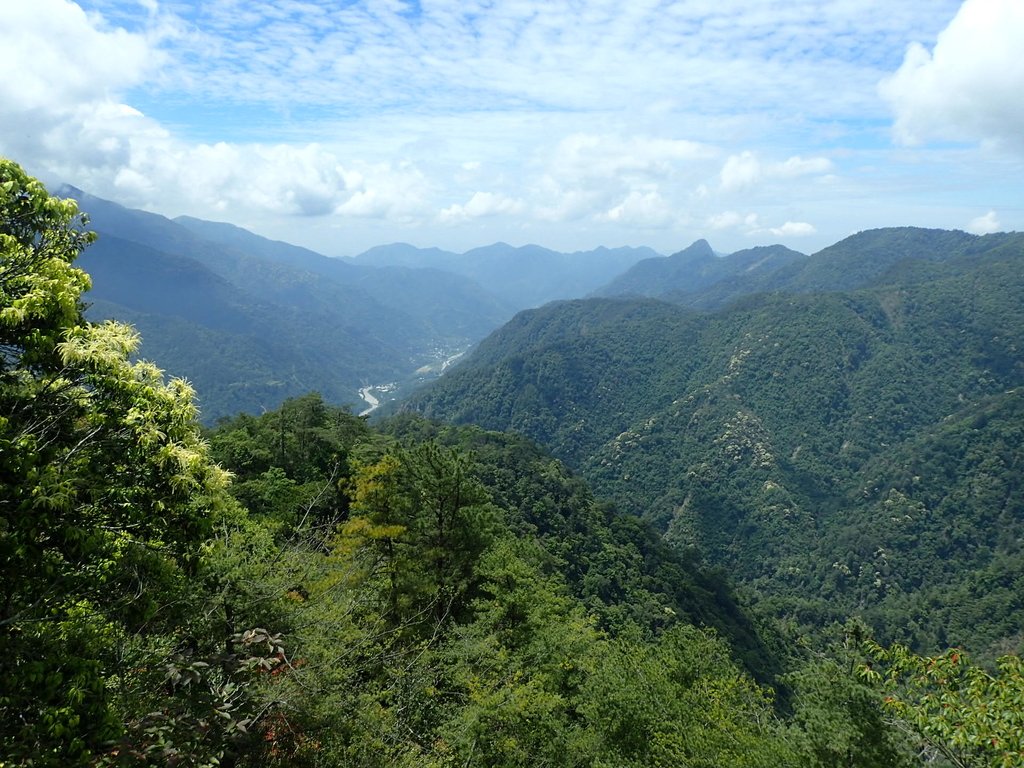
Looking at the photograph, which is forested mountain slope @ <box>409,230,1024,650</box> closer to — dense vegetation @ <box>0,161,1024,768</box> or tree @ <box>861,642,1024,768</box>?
dense vegetation @ <box>0,161,1024,768</box>

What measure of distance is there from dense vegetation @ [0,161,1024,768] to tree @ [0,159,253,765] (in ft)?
0.10

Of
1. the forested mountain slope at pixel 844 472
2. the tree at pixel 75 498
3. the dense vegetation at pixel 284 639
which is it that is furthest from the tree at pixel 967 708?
the forested mountain slope at pixel 844 472

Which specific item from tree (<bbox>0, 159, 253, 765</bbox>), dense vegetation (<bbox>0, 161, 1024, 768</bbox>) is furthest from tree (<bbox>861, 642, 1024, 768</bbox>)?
tree (<bbox>0, 159, 253, 765</bbox>)

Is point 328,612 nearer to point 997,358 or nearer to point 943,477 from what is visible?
point 943,477

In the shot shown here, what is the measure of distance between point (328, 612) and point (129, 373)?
27.8 feet

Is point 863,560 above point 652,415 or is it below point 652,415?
below

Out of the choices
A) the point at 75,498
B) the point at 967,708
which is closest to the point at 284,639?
the point at 75,498

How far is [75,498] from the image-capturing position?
6340 millimetres

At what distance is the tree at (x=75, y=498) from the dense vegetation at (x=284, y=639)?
3 cm

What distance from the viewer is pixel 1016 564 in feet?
330

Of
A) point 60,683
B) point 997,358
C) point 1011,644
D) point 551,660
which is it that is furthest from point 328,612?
point 997,358

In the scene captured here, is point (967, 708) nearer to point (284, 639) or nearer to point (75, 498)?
point (284, 639)

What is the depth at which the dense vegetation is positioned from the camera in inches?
240

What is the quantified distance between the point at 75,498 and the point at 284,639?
22.6 ft
